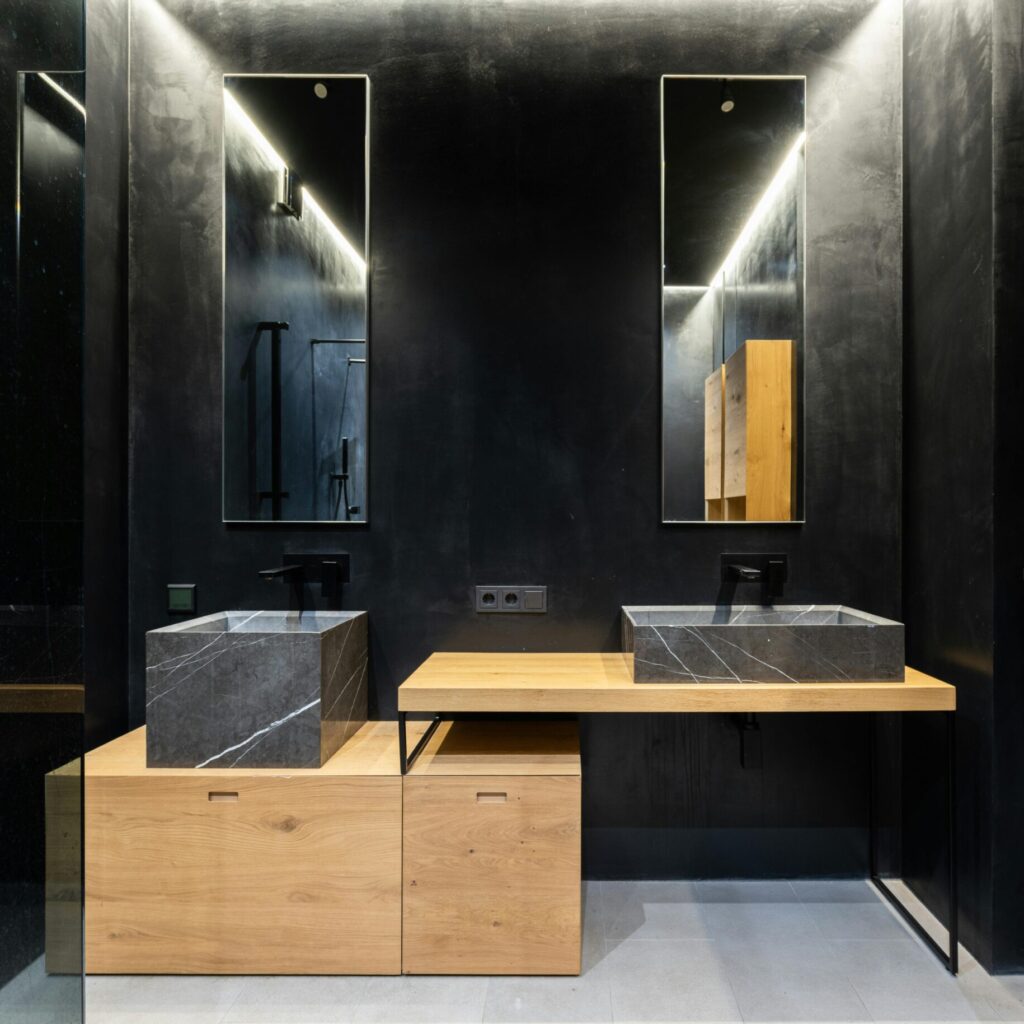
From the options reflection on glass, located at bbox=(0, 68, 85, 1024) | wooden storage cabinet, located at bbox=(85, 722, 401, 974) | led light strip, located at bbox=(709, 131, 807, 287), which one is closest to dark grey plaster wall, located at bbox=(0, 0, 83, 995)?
reflection on glass, located at bbox=(0, 68, 85, 1024)

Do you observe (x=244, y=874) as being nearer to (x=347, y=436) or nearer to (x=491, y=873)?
(x=491, y=873)

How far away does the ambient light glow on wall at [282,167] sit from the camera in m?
2.04

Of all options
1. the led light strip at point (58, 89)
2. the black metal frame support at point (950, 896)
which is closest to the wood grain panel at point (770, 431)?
the black metal frame support at point (950, 896)

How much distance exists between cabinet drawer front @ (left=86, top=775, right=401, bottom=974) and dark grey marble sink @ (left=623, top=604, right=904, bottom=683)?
731 mm

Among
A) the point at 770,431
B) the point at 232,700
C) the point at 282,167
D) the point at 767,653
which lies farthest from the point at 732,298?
the point at 232,700

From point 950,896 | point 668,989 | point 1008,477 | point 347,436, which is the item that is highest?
point 347,436

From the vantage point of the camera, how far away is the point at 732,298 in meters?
2.01

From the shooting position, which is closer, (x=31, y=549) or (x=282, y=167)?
A: (x=31, y=549)

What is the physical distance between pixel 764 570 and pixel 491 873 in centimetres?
118

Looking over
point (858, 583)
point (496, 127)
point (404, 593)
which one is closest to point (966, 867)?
point (858, 583)

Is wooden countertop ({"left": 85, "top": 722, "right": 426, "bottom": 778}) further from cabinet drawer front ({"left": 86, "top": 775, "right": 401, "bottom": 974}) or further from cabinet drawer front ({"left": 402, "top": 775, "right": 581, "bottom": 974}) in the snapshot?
cabinet drawer front ({"left": 402, "top": 775, "right": 581, "bottom": 974})

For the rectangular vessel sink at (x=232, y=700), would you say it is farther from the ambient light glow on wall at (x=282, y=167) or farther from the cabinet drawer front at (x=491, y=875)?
the ambient light glow on wall at (x=282, y=167)

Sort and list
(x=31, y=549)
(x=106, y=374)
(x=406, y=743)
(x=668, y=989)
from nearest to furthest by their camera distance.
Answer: (x=31, y=549), (x=668, y=989), (x=406, y=743), (x=106, y=374)

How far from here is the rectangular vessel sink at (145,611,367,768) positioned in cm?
160
